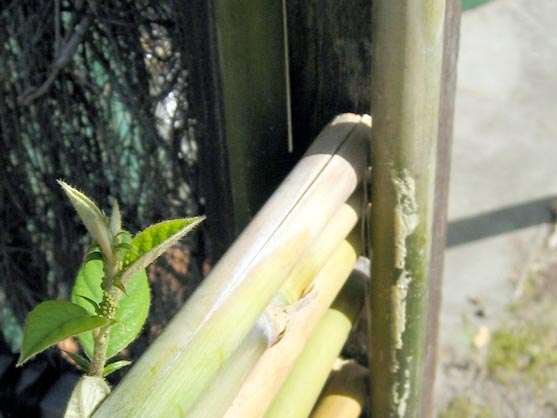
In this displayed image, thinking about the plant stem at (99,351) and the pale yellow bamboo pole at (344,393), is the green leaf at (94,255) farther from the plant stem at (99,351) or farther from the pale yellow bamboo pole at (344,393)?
the pale yellow bamboo pole at (344,393)

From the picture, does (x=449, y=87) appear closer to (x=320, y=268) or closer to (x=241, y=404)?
(x=320, y=268)

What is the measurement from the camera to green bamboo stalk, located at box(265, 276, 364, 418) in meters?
1.17

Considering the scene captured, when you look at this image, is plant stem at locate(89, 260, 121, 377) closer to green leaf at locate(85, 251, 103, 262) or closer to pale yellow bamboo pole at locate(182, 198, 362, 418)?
green leaf at locate(85, 251, 103, 262)

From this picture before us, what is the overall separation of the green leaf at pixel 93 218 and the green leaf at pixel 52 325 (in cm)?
5

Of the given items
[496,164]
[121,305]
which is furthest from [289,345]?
[496,164]

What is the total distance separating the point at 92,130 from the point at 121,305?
2.78 feet

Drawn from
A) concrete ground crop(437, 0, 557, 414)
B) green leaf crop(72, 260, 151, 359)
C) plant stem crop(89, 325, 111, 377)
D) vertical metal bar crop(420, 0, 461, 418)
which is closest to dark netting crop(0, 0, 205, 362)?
vertical metal bar crop(420, 0, 461, 418)

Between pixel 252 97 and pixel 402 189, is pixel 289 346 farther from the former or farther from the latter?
pixel 252 97

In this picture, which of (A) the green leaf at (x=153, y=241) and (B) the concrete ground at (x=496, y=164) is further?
(B) the concrete ground at (x=496, y=164)

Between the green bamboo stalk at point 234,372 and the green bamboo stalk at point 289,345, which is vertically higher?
the green bamboo stalk at point 234,372

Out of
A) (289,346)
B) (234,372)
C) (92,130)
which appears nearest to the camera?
(234,372)

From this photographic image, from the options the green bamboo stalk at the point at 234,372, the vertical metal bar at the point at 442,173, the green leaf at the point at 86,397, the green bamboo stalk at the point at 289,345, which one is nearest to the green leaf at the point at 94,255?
the green leaf at the point at 86,397

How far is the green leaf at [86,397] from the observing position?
643 mm

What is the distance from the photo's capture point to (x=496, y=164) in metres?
3.55
